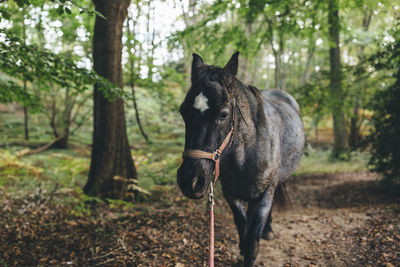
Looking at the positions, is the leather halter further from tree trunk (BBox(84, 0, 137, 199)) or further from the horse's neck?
tree trunk (BBox(84, 0, 137, 199))

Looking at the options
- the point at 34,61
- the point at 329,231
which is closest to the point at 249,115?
the point at 34,61

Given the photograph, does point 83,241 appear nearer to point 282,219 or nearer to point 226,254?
point 226,254

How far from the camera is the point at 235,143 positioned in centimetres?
265

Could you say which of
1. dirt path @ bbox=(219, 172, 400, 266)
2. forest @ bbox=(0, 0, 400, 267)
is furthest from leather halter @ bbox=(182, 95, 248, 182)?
dirt path @ bbox=(219, 172, 400, 266)

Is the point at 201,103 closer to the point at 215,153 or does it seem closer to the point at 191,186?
the point at 215,153

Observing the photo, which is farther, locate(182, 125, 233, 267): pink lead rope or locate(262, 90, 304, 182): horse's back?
locate(262, 90, 304, 182): horse's back

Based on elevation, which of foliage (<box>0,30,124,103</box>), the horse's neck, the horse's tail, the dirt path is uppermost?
foliage (<box>0,30,124,103</box>)

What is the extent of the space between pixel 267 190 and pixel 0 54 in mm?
3597

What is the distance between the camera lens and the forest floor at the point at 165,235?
325cm

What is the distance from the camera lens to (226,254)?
143 inches

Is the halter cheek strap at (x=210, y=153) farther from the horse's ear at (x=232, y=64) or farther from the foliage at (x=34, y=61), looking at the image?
the foliage at (x=34, y=61)

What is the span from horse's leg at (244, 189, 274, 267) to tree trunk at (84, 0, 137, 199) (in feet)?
11.0

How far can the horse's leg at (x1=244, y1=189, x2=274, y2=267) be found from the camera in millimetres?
2941

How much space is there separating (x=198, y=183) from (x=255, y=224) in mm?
1313
